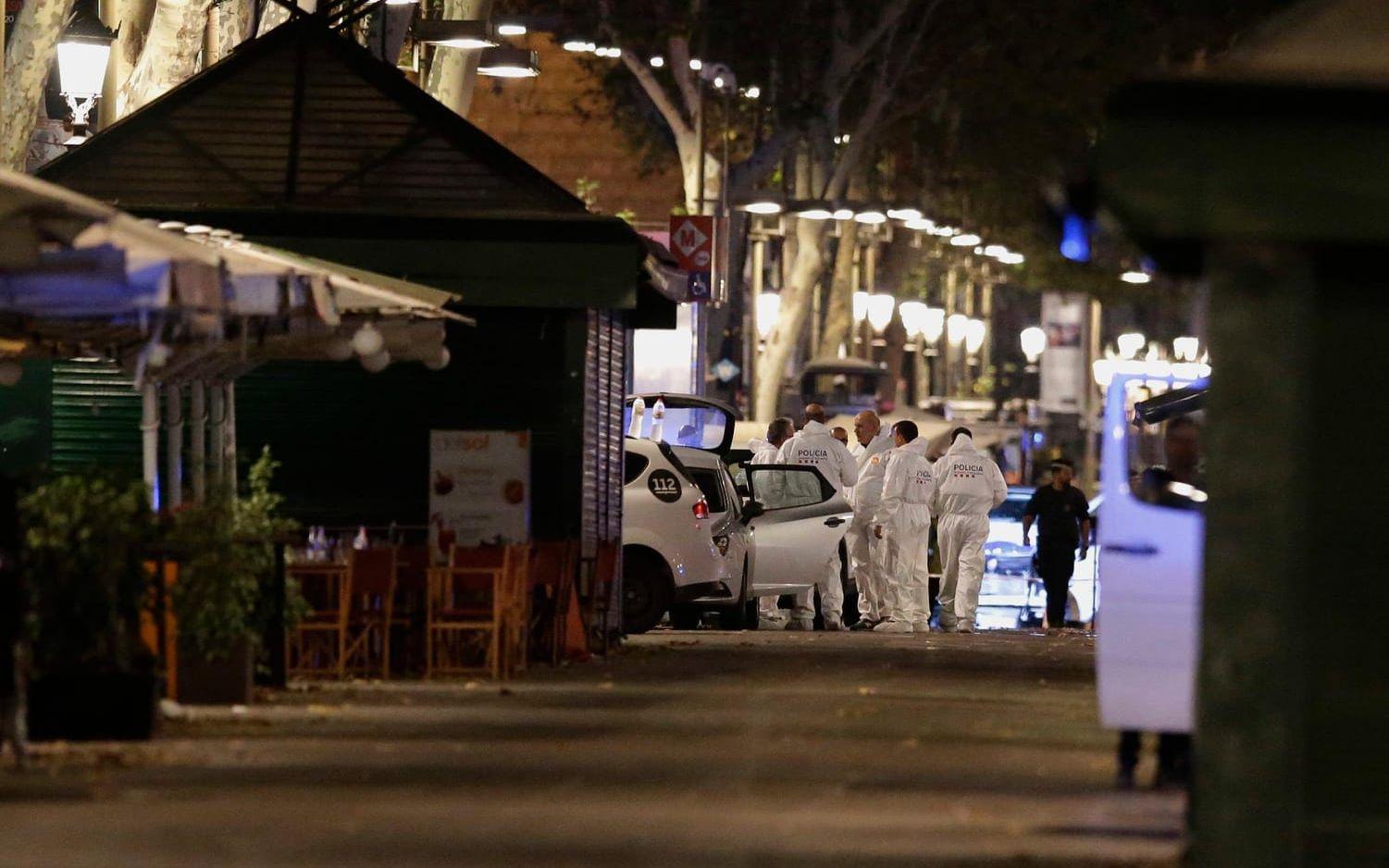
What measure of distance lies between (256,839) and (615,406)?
39.5 feet

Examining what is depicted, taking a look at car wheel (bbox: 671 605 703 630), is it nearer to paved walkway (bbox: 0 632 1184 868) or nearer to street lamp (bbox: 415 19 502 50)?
street lamp (bbox: 415 19 502 50)

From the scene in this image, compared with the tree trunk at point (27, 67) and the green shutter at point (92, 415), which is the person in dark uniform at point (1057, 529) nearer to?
the green shutter at point (92, 415)

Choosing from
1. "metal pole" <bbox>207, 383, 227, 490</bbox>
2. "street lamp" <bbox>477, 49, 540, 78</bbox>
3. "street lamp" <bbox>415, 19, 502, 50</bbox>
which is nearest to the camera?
"metal pole" <bbox>207, 383, 227, 490</bbox>

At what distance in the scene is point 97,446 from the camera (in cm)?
2045

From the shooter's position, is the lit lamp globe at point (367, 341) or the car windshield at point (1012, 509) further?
the car windshield at point (1012, 509)

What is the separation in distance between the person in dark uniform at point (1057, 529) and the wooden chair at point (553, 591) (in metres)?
8.44

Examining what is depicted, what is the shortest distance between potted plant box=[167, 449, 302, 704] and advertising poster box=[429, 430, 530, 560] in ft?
10.6

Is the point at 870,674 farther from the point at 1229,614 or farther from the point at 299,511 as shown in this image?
the point at 1229,614

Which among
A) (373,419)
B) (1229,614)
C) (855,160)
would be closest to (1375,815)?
(1229,614)

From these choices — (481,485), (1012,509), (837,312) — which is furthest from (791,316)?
(481,485)

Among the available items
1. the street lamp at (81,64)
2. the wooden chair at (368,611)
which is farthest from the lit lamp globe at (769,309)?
the wooden chair at (368,611)

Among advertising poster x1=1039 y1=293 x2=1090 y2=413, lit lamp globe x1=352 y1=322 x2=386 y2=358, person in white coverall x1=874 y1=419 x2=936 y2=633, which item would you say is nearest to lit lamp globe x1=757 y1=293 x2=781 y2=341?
advertising poster x1=1039 y1=293 x2=1090 y2=413

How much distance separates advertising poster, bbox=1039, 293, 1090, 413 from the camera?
71.2 metres

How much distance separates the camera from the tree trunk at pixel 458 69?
88.4 feet
